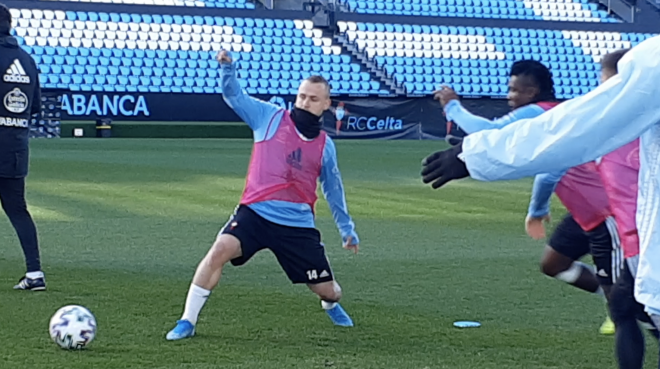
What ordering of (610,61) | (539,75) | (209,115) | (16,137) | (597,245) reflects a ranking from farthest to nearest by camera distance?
(209,115) → (16,137) → (539,75) → (597,245) → (610,61)

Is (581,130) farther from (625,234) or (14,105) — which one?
(14,105)

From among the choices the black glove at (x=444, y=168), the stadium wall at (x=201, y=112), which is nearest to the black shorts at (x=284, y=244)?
the black glove at (x=444, y=168)

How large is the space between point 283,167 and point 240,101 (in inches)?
18.3

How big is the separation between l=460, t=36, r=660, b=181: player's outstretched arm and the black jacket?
240 inches

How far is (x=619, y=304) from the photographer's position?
15.4ft

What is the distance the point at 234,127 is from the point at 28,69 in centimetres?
2844

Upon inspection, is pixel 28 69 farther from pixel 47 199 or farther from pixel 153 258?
pixel 47 199

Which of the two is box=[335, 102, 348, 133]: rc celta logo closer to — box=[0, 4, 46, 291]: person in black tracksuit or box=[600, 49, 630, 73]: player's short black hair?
box=[0, 4, 46, 291]: person in black tracksuit

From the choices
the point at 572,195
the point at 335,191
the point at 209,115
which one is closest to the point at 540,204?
the point at 572,195

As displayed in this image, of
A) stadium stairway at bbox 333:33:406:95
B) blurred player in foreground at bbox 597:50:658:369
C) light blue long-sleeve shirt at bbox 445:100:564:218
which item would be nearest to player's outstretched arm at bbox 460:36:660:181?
light blue long-sleeve shirt at bbox 445:100:564:218

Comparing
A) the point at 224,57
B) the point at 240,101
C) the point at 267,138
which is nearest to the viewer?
the point at 224,57

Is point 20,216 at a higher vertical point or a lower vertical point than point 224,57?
lower

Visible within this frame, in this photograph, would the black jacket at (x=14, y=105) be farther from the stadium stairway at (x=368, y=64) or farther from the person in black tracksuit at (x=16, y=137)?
the stadium stairway at (x=368, y=64)

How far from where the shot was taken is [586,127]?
248 centimetres
